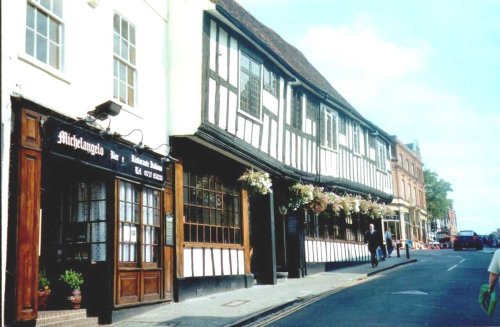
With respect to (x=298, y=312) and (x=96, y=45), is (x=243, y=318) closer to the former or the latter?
(x=298, y=312)

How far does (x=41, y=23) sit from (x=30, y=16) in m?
0.28

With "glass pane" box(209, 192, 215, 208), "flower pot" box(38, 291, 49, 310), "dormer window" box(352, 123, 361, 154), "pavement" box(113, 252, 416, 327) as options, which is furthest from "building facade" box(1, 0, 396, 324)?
"dormer window" box(352, 123, 361, 154)

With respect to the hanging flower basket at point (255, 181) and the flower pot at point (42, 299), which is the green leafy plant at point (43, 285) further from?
the hanging flower basket at point (255, 181)

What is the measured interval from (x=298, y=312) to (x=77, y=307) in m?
4.24

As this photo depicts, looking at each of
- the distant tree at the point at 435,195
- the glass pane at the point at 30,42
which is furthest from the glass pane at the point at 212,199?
the distant tree at the point at 435,195

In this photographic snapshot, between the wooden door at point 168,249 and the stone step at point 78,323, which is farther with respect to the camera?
the wooden door at point 168,249

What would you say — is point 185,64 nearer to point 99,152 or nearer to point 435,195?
point 99,152

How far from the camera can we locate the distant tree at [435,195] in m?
70.3

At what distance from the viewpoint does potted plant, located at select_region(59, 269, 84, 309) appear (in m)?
9.58

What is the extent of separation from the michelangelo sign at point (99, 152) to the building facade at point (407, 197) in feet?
113

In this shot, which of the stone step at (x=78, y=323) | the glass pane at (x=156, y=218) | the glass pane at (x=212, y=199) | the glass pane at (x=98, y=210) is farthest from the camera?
the glass pane at (x=212, y=199)

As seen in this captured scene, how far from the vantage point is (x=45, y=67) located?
8406 mm

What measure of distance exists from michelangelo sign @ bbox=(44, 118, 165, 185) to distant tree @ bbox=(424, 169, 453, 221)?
207ft

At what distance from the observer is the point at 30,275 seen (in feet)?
25.2
